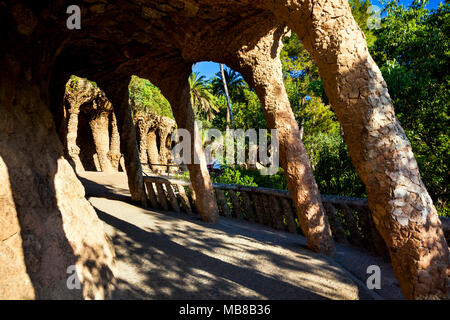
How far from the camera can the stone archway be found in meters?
1.57

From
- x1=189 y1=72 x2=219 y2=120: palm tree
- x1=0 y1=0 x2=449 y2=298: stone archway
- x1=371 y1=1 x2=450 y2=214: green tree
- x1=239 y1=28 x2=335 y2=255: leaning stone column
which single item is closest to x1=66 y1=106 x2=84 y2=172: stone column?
x1=0 y1=0 x2=449 y2=298: stone archway

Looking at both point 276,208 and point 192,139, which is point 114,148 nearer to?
point 192,139

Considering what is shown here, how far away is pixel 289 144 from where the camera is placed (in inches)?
134

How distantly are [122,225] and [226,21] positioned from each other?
324 cm

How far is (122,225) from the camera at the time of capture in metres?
3.86

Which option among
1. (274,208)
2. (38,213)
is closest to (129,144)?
(274,208)

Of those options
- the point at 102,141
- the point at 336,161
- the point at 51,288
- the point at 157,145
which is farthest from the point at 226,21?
the point at 157,145

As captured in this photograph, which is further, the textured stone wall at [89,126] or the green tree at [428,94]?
the textured stone wall at [89,126]

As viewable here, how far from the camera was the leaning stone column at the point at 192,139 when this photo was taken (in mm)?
4645

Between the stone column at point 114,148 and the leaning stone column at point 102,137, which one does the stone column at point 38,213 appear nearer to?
the leaning stone column at point 102,137

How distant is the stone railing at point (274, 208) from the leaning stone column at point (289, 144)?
3.08 feet

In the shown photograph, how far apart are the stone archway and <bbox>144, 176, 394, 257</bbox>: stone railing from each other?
38.4 inches

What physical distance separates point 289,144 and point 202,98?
76.4 feet

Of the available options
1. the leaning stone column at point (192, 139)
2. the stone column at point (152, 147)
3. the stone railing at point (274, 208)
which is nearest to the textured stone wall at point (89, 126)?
the stone column at point (152, 147)
